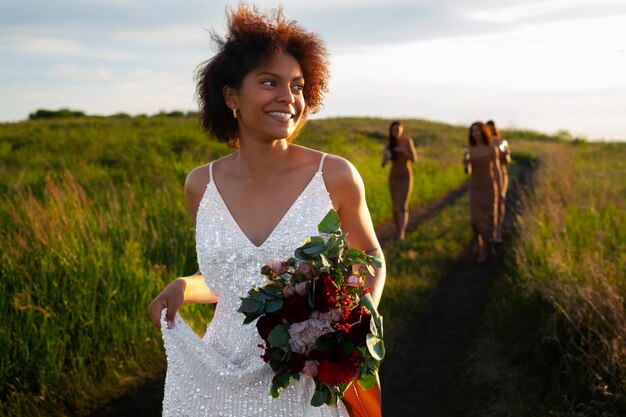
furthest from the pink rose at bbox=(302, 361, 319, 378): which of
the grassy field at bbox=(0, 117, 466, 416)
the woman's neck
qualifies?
the grassy field at bbox=(0, 117, 466, 416)

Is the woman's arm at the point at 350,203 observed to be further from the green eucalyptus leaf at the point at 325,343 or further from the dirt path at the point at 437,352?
the dirt path at the point at 437,352

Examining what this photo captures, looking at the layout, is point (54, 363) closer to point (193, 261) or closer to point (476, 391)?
point (193, 261)

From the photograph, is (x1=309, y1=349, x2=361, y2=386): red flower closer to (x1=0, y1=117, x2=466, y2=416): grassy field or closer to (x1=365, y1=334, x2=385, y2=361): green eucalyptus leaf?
(x1=365, y1=334, x2=385, y2=361): green eucalyptus leaf

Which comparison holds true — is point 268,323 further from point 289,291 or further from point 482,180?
point 482,180

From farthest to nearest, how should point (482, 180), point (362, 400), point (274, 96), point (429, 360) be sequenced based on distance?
1. point (482, 180)
2. point (429, 360)
3. point (274, 96)
4. point (362, 400)

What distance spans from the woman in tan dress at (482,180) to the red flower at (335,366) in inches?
407

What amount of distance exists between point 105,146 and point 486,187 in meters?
15.6

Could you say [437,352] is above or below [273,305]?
below

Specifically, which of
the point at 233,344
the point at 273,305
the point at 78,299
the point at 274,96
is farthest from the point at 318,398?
the point at 78,299

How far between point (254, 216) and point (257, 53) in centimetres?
65

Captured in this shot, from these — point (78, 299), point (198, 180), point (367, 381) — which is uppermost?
point (198, 180)

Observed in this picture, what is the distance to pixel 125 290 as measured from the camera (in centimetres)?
691

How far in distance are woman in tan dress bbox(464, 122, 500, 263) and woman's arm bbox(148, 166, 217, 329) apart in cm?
965

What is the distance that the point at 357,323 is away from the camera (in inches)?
93.3
